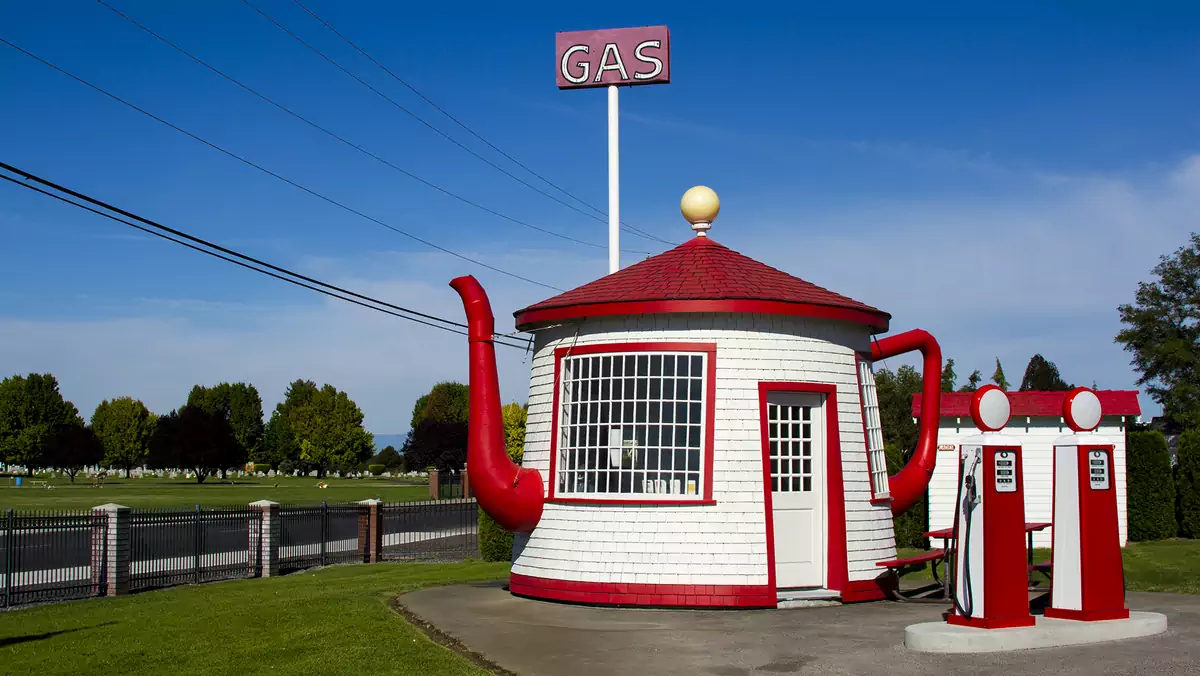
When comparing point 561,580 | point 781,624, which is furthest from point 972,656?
point 561,580

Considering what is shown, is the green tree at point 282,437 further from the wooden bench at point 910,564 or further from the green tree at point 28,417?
the wooden bench at point 910,564

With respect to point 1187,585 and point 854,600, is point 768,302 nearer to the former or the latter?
point 854,600

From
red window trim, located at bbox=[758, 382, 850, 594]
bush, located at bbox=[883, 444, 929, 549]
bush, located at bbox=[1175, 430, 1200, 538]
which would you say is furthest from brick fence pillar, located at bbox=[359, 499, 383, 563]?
bush, located at bbox=[1175, 430, 1200, 538]

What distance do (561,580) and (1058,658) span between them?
20.1 feet

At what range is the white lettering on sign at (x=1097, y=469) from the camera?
37.7 feet

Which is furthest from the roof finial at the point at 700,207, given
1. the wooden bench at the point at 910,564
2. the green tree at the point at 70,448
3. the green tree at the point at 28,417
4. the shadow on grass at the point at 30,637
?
the green tree at the point at 28,417

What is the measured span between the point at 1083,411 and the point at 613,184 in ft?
37.0

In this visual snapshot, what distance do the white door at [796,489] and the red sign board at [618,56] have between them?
9.73m

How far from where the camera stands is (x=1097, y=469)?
11.5m

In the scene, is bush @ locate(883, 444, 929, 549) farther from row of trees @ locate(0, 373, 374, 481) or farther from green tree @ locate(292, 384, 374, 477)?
green tree @ locate(292, 384, 374, 477)

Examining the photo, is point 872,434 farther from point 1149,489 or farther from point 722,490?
point 1149,489

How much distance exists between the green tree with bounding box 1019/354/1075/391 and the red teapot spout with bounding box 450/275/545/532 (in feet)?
261

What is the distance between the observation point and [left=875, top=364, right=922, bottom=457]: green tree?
48.8 m

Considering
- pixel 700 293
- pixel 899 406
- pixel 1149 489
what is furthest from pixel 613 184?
pixel 899 406
